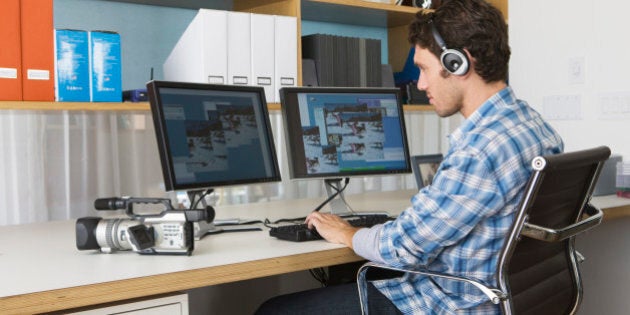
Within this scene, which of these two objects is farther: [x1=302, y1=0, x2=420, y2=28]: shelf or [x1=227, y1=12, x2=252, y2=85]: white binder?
[x1=302, y1=0, x2=420, y2=28]: shelf

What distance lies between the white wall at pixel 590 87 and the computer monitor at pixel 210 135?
148 cm

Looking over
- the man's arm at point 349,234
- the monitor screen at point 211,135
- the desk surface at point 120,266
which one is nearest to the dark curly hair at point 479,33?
the man's arm at point 349,234

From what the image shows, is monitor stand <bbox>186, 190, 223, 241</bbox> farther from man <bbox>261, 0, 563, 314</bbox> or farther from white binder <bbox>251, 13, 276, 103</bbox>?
white binder <bbox>251, 13, 276, 103</bbox>

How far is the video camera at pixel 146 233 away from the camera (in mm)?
1604

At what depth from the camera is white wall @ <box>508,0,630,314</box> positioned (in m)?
2.86

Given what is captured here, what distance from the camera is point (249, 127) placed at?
211 cm

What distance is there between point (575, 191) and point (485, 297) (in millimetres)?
289

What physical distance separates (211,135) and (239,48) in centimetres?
82

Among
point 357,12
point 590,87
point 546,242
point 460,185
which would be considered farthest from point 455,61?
point 357,12

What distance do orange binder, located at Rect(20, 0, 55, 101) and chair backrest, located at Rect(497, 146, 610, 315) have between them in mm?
1546

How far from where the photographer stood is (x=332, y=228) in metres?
1.83

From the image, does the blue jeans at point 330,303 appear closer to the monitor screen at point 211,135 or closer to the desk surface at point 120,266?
the desk surface at point 120,266

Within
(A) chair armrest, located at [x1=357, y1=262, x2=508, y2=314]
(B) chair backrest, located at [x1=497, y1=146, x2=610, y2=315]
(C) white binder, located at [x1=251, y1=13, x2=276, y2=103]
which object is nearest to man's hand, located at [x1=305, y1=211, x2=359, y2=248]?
(A) chair armrest, located at [x1=357, y1=262, x2=508, y2=314]

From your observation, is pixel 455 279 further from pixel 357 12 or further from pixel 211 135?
pixel 357 12
